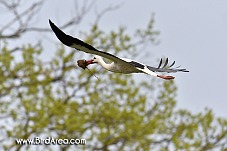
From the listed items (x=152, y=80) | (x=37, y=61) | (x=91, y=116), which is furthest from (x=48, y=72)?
(x=152, y=80)

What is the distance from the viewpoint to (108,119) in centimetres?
967

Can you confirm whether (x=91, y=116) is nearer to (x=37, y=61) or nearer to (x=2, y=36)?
(x=37, y=61)

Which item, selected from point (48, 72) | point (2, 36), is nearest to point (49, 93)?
point (48, 72)

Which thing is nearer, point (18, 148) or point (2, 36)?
point (18, 148)

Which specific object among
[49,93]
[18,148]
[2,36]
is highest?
[2,36]

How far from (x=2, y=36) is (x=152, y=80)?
2.14 m

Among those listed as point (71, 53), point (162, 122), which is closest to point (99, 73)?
point (71, 53)

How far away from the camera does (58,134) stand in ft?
31.0

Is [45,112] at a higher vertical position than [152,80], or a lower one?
lower

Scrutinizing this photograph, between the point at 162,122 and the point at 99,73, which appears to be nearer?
the point at 99,73

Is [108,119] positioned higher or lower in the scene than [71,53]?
Answer: lower

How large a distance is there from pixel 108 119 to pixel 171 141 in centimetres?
109

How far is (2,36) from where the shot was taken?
33.3 ft

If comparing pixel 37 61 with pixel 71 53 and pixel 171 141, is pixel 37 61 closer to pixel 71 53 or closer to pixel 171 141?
pixel 71 53
